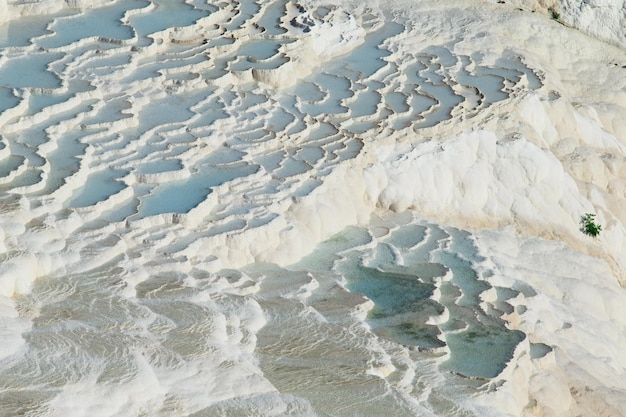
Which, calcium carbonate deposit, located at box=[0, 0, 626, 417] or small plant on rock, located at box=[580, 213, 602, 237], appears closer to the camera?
calcium carbonate deposit, located at box=[0, 0, 626, 417]

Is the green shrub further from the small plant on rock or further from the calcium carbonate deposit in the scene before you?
the small plant on rock

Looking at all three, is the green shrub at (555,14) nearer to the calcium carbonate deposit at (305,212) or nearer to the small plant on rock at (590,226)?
the calcium carbonate deposit at (305,212)

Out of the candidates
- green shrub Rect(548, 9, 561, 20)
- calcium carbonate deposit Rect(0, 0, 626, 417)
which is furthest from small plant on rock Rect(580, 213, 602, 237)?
green shrub Rect(548, 9, 561, 20)

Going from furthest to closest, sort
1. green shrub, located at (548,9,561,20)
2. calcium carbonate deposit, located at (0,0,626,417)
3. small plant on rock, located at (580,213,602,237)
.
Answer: green shrub, located at (548,9,561,20) → small plant on rock, located at (580,213,602,237) → calcium carbonate deposit, located at (0,0,626,417)

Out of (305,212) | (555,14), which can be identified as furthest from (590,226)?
(555,14)

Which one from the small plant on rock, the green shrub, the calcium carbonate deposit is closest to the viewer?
the calcium carbonate deposit

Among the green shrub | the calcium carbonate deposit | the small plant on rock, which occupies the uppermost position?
the calcium carbonate deposit
